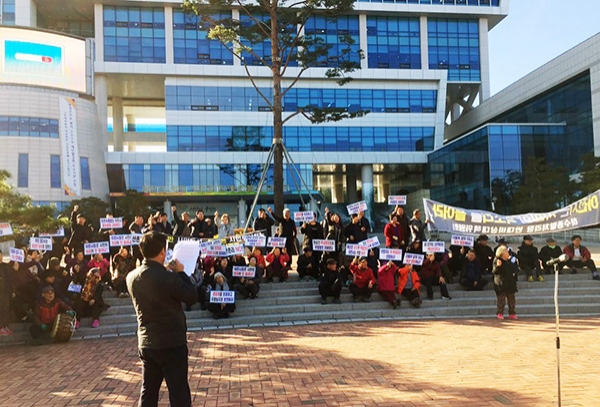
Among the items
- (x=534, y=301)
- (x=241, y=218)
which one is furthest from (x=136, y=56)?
(x=534, y=301)

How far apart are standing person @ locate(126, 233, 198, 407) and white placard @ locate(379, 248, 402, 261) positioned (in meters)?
8.21

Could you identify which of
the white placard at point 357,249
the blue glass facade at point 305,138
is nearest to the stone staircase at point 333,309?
the white placard at point 357,249

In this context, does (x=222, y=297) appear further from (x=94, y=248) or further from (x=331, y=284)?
(x=94, y=248)

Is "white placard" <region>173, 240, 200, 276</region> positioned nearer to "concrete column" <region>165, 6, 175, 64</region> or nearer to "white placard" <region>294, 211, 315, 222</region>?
"white placard" <region>294, 211, 315, 222</region>

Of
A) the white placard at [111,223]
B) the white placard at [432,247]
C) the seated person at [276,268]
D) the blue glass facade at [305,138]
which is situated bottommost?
the seated person at [276,268]

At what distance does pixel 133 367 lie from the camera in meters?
7.29

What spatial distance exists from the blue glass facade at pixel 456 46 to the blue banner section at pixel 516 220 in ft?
152

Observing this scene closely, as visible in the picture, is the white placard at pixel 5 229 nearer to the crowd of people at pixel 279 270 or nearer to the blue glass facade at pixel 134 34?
the crowd of people at pixel 279 270

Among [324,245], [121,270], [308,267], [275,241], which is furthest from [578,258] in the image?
[121,270]

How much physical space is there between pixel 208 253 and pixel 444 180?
42.2 m

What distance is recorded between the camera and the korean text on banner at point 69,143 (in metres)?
39.5

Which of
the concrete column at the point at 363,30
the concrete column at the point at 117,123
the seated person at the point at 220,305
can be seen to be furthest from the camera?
the concrete column at the point at 117,123

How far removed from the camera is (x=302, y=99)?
51.0m

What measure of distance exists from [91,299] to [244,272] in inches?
136
